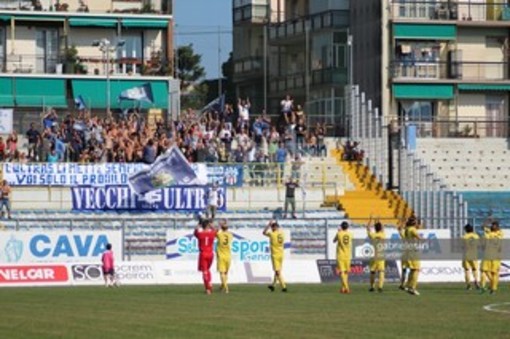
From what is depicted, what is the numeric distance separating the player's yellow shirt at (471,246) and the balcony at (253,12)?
43.5 metres

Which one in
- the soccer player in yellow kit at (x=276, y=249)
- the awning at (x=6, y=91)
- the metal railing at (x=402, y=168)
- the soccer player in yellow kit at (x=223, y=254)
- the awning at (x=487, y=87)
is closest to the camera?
the soccer player in yellow kit at (x=223, y=254)

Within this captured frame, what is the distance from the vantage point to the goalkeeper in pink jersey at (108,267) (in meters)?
49.4

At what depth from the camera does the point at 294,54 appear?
284ft

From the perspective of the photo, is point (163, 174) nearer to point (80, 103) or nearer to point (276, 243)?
point (80, 103)

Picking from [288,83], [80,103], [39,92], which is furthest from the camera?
[288,83]

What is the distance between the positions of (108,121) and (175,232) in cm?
1145

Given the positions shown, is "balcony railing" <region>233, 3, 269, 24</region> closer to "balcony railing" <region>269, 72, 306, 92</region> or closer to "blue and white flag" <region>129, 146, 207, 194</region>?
"balcony railing" <region>269, 72, 306, 92</region>

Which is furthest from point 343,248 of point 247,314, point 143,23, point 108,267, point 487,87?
point 487,87

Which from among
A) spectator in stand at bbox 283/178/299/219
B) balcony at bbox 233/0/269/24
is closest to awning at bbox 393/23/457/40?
balcony at bbox 233/0/269/24

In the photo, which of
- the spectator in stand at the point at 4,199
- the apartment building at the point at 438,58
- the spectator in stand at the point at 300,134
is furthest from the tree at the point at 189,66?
the spectator in stand at the point at 4,199

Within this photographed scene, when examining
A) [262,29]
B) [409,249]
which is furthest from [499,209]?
[262,29]

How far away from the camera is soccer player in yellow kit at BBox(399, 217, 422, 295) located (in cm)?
4469

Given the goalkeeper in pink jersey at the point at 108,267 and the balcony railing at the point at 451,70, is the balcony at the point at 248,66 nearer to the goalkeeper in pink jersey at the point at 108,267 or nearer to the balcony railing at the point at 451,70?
the balcony railing at the point at 451,70

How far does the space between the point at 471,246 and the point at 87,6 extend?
3231 cm
